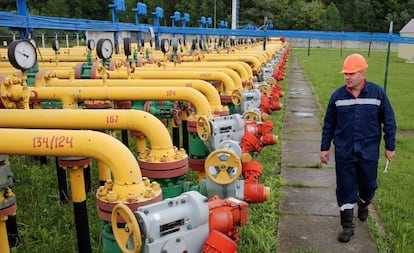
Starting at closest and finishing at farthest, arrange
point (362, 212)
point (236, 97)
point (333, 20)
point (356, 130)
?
point (356, 130) < point (362, 212) < point (236, 97) < point (333, 20)

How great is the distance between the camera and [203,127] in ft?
10.8

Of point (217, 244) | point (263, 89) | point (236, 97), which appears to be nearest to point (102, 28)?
point (263, 89)

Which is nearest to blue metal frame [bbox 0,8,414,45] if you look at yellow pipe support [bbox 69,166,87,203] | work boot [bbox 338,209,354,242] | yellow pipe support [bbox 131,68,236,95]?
yellow pipe support [bbox 131,68,236,95]

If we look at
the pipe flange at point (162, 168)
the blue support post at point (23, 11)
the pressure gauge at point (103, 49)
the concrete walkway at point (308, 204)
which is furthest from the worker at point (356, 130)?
the blue support post at point (23, 11)

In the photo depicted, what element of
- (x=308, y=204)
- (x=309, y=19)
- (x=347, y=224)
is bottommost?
(x=308, y=204)

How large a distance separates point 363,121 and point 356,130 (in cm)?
9

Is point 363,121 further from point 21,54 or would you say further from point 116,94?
point 21,54

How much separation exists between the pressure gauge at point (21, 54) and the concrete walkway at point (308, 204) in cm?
220

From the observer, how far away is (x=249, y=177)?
2.92 meters

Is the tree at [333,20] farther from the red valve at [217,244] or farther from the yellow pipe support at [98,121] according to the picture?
the red valve at [217,244]

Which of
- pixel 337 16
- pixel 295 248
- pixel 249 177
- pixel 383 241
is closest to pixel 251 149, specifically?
pixel 249 177

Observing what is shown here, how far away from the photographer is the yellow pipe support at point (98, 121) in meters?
2.30

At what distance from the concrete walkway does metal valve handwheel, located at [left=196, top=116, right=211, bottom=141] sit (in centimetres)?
101

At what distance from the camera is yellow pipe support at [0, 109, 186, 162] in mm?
2305
